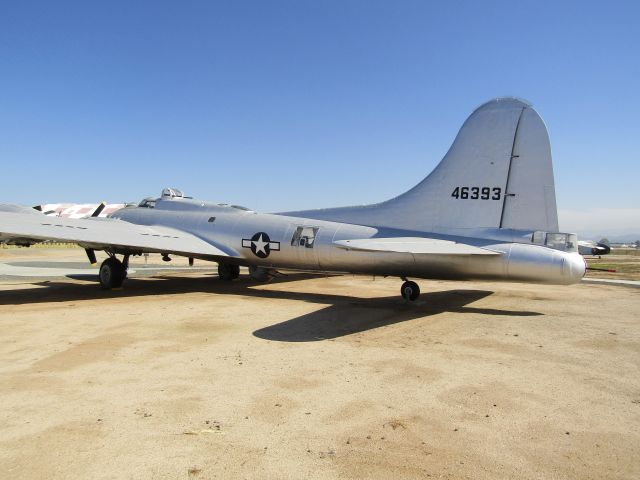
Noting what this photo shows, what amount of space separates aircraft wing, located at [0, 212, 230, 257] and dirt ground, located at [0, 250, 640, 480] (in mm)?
3633

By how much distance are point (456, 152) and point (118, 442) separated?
13.0m

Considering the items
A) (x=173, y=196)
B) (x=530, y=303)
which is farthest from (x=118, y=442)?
(x=173, y=196)

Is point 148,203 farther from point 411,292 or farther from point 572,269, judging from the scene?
point 572,269

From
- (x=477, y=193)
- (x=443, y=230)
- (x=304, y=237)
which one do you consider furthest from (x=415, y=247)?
(x=304, y=237)

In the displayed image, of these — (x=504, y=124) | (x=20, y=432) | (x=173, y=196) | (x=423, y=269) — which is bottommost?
(x=20, y=432)

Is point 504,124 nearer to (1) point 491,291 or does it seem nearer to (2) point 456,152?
(2) point 456,152

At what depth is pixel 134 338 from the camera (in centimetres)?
991

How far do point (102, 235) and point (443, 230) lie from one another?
1282 cm

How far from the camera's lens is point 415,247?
11758mm

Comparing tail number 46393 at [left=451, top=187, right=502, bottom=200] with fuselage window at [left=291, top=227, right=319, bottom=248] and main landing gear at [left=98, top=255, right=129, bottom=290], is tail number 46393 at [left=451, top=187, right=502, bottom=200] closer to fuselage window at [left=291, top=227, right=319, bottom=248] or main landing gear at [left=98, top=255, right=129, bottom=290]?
fuselage window at [left=291, top=227, right=319, bottom=248]

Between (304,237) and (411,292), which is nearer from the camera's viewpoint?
(411,292)

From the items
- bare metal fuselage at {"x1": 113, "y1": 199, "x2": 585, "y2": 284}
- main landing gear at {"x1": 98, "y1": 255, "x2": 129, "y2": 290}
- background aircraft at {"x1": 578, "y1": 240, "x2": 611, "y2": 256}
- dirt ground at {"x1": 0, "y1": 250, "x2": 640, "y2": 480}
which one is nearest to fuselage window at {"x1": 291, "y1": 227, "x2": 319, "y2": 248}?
bare metal fuselage at {"x1": 113, "y1": 199, "x2": 585, "y2": 284}

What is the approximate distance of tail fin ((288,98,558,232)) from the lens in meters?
13.2

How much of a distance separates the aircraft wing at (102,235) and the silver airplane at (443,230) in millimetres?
Answer: 57
